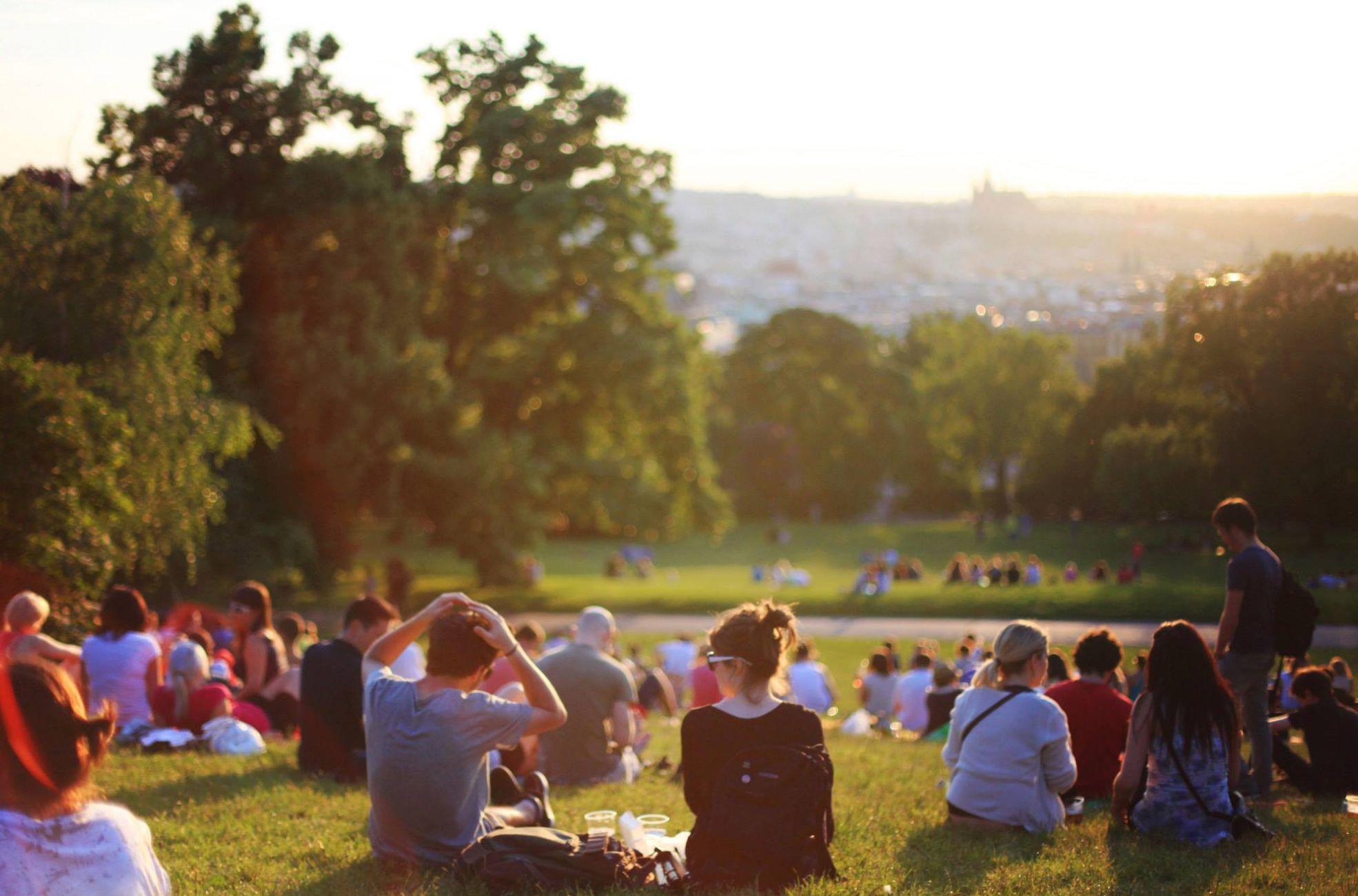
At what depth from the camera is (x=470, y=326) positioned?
3033 centimetres

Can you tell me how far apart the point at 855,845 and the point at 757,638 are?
6.50 feet

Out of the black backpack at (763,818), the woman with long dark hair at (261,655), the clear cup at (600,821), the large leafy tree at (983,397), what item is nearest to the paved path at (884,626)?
the woman with long dark hair at (261,655)

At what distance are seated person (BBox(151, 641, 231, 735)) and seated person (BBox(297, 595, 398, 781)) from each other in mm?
1627

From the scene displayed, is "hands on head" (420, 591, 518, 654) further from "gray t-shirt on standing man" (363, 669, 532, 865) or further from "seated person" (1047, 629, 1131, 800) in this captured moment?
"seated person" (1047, 629, 1131, 800)

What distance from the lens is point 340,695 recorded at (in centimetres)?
→ 828

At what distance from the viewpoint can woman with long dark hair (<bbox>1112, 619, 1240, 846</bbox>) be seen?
635cm

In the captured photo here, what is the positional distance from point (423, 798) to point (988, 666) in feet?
10.2

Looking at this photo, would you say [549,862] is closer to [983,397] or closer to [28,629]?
[28,629]

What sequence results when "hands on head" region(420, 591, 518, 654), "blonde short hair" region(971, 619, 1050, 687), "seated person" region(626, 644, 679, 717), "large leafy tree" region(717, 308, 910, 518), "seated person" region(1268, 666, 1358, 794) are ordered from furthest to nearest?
1. "large leafy tree" region(717, 308, 910, 518)
2. "seated person" region(626, 644, 679, 717)
3. "seated person" region(1268, 666, 1358, 794)
4. "blonde short hair" region(971, 619, 1050, 687)
5. "hands on head" region(420, 591, 518, 654)

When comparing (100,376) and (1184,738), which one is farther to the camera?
(100,376)

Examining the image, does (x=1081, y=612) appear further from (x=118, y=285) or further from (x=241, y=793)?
(x=241, y=793)

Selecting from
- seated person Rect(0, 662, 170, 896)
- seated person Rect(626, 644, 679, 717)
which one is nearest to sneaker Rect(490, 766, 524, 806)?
seated person Rect(0, 662, 170, 896)

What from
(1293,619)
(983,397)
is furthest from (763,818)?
(983,397)

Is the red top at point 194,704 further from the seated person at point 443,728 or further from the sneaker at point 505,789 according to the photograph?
the seated person at point 443,728
